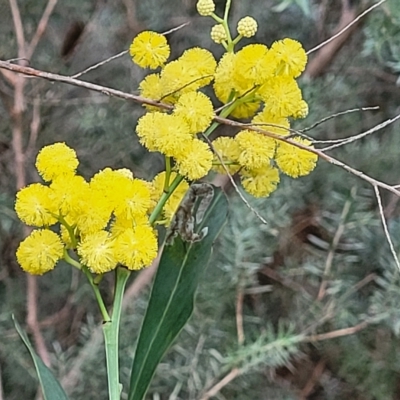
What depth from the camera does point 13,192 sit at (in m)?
0.87

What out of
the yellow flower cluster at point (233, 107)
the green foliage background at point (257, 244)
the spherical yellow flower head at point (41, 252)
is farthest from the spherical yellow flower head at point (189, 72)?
the green foliage background at point (257, 244)

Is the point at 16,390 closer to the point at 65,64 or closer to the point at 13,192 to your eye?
the point at 13,192

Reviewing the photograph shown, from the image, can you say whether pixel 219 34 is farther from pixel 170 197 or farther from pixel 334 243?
pixel 334 243

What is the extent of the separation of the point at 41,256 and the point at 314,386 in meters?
0.60

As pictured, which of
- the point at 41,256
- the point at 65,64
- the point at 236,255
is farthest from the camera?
the point at 65,64

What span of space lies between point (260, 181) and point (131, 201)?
80 mm

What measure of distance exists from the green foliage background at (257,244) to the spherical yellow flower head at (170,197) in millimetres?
314

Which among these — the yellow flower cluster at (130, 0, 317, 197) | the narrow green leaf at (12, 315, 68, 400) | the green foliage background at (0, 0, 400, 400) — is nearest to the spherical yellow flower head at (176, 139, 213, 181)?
the yellow flower cluster at (130, 0, 317, 197)

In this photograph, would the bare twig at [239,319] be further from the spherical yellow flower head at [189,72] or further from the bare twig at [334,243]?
the spherical yellow flower head at [189,72]

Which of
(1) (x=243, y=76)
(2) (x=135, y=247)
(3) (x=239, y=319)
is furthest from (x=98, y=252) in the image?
(3) (x=239, y=319)

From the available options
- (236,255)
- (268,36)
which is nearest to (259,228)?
(236,255)

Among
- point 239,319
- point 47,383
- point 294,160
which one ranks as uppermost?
point 294,160

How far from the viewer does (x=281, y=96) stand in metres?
0.37

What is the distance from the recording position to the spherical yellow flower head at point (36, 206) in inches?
13.9
